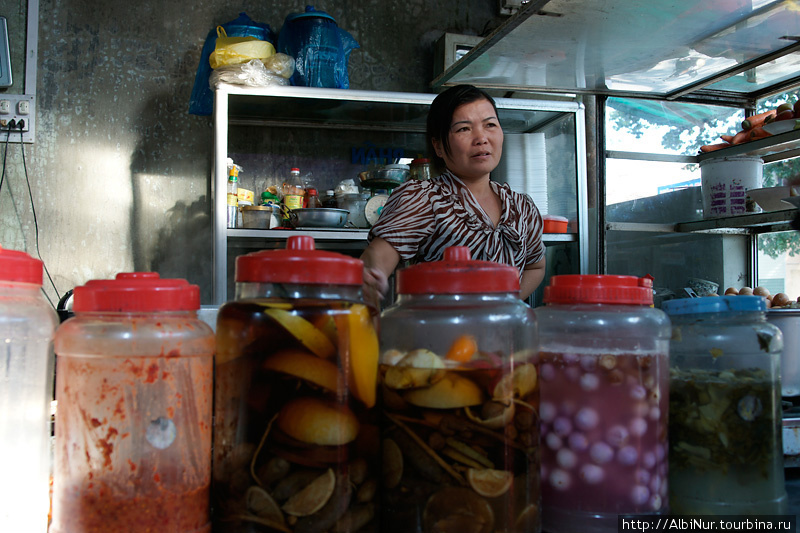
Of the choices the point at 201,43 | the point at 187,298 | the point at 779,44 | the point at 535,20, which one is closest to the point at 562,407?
the point at 187,298

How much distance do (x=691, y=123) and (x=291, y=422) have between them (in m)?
2.92

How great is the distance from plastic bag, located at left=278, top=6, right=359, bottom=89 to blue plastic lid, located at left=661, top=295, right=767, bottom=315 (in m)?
2.10

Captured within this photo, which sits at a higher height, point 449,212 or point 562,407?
point 449,212

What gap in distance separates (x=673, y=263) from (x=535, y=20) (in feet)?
5.41

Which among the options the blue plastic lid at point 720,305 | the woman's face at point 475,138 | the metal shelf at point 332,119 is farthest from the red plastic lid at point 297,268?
the metal shelf at point 332,119

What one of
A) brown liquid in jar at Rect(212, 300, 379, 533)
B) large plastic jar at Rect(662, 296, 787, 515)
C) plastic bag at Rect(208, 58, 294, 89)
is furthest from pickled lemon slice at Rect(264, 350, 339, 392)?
plastic bag at Rect(208, 58, 294, 89)

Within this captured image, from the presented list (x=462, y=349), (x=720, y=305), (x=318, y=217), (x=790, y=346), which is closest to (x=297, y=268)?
(x=462, y=349)

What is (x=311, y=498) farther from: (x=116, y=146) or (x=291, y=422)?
(x=116, y=146)

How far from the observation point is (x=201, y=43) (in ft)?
8.87

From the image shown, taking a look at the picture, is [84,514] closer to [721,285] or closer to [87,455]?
[87,455]

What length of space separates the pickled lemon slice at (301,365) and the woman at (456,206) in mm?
800

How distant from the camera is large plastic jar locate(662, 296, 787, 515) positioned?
57 centimetres

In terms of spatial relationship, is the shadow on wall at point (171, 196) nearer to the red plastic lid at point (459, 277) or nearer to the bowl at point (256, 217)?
the bowl at point (256, 217)

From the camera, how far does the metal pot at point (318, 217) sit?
236 cm
